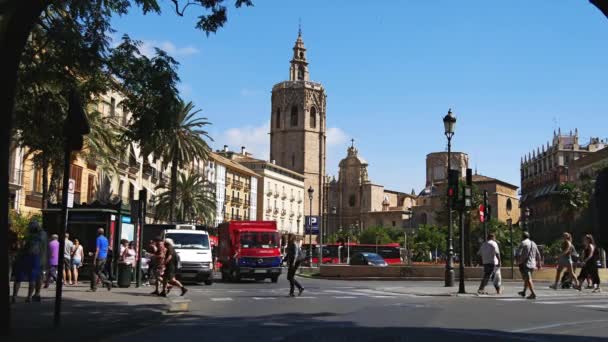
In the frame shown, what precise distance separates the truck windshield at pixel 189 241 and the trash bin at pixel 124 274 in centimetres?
451

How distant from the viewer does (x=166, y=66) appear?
47.7ft

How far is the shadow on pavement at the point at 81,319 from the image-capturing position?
9.75 m

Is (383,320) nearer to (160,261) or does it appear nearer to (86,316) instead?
(86,316)

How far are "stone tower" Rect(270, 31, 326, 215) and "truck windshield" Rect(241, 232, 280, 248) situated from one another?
109174 mm

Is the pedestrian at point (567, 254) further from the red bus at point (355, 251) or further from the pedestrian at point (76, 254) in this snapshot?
the red bus at point (355, 251)

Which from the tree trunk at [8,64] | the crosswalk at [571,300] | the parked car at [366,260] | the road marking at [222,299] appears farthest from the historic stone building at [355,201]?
the tree trunk at [8,64]

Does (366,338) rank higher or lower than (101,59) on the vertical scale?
lower

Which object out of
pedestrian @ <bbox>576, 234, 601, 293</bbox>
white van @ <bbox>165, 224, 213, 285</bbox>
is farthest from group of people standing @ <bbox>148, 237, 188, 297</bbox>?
pedestrian @ <bbox>576, 234, 601, 293</bbox>

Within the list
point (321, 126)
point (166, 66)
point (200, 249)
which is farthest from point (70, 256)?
point (321, 126)

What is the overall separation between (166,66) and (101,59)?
55.4 inches

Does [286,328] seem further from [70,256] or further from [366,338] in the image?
[70,256]

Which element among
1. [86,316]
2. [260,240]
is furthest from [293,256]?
[260,240]

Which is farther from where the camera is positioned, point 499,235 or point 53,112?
point 499,235

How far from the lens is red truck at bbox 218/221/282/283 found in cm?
3033
